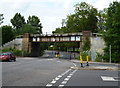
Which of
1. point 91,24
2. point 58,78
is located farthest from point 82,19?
point 58,78

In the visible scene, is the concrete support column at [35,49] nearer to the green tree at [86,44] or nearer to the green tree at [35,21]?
the green tree at [86,44]

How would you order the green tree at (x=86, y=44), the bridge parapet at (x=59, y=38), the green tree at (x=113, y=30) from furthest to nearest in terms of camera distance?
the bridge parapet at (x=59, y=38), the green tree at (x=86, y=44), the green tree at (x=113, y=30)

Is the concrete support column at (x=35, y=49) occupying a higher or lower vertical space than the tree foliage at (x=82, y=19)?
lower

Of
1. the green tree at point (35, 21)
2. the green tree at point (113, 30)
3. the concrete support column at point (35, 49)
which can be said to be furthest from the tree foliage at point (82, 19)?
the green tree at point (35, 21)

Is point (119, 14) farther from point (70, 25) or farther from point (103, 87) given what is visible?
point (70, 25)

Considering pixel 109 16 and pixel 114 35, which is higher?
pixel 109 16

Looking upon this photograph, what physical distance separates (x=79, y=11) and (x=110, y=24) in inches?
1562

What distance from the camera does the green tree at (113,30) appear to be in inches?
1231

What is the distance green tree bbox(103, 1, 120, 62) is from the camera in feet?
103

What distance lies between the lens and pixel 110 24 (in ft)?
107

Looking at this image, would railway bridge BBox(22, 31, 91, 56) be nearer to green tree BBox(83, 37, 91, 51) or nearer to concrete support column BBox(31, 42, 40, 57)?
concrete support column BBox(31, 42, 40, 57)

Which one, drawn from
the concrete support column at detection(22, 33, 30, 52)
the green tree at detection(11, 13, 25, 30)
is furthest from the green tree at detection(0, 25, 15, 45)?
the green tree at detection(11, 13, 25, 30)

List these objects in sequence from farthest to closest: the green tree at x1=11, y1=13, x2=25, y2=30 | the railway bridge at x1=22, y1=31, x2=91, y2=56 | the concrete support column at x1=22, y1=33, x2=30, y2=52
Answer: the green tree at x1=11, y1=13, x2=25, y2=30, the concrete support column at x1=22, y1=33, x2=30, y2=52, the railway bridge at x1=22, y1=31, x2=91, y2=56

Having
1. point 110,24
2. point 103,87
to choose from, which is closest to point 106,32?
point 110,24
